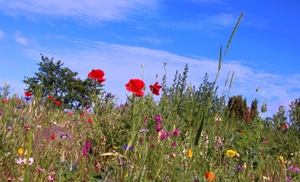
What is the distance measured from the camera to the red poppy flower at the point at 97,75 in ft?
13.0

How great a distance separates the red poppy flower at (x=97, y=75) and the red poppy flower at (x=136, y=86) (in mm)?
508

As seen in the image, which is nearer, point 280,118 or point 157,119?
point 157,119

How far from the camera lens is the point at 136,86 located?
3541mm

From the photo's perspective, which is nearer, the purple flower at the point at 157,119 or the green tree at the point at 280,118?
the purple flower at the point at 157,119

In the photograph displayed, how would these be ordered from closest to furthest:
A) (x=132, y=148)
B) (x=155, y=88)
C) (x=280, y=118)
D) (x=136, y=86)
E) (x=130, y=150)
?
(x=132, y=148) < (x=130, y=150) < (x=136, y=86) < (x=155, y=88) < (x=280, y=118)

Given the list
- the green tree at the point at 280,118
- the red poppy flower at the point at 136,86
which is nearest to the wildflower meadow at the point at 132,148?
the red poppy flower at the point at 136,86

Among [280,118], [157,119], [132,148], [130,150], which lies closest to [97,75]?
[157,119]

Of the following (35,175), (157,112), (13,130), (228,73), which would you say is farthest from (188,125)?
(228,73)

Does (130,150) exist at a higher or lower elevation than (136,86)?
lower

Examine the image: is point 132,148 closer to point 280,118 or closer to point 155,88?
point 155,88

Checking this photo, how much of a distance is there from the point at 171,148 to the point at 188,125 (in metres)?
1.55

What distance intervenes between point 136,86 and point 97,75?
592mm

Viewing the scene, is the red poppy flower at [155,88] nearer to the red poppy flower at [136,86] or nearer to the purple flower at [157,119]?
the purple flower at [157,119]

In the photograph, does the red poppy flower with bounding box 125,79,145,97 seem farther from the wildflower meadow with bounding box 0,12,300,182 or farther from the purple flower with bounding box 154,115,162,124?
the purple flower with bounding box 154,115,162,124
